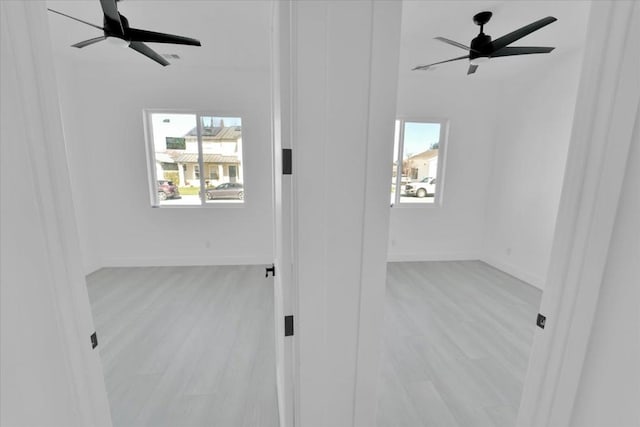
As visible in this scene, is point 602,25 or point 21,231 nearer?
point 21,231

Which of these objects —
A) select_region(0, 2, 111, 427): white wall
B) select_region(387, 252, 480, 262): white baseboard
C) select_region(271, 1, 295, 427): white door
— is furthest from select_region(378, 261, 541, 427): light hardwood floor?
select_region(0, 2, 111, 427): white wall

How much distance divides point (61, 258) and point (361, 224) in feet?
2.68

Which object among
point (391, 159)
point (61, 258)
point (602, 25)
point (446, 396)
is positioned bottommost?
point (446, 396)

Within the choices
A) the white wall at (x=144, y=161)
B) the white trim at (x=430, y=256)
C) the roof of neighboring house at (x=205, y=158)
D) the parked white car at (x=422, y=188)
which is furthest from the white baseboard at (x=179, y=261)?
the parked white car at (x=422, y=188)

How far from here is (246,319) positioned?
2.60 metres

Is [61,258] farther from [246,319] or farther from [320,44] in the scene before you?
[246,319]

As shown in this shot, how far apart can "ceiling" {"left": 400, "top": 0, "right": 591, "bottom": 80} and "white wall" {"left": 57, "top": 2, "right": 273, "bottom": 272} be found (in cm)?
176

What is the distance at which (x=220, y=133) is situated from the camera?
153 inches

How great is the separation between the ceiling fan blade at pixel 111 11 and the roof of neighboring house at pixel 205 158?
213 centimetres

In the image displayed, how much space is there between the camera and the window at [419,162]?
4.17 metres

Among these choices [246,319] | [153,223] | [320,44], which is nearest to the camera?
[320,44]

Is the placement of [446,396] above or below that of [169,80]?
below

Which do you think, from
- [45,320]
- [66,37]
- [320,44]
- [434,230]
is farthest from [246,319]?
[66,37]

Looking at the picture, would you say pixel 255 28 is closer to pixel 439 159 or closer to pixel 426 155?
pixel 426 155
